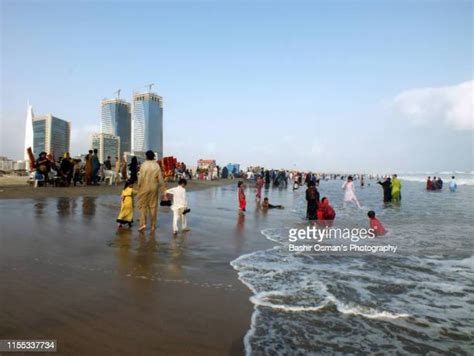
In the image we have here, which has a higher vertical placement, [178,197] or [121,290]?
[178,197]

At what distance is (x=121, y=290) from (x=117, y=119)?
143 metres

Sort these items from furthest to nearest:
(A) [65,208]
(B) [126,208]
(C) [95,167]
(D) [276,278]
A: (C) [95,167] < (A) [65,208] < (B) [126,208] < (D) [276,278]

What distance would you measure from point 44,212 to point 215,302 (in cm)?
838

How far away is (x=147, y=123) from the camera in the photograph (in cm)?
12444

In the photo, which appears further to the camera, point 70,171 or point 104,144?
point 104,144

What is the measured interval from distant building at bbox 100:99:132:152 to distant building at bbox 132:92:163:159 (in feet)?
34.3

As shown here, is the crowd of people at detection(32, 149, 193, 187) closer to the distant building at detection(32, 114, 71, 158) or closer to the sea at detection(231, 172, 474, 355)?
the sea at detection(231, 172, 474, 355)

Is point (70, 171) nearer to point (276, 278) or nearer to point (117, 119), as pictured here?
point (276, 278)

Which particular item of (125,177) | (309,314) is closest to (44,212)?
(309,314)

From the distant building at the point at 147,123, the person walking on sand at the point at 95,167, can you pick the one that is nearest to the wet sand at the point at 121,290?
the person walking on sand at the point at 95,167

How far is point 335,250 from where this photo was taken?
7.95 m

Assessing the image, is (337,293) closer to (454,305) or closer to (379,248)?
(454,305)

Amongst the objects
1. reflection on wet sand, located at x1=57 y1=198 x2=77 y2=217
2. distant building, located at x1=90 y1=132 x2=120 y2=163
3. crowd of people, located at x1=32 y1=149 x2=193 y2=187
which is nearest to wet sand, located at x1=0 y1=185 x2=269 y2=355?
reflection on wet sand, located at x1=57 y1=198 x2=77 y2=217

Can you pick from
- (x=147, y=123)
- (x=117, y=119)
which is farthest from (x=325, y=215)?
(x=117, y=119)
